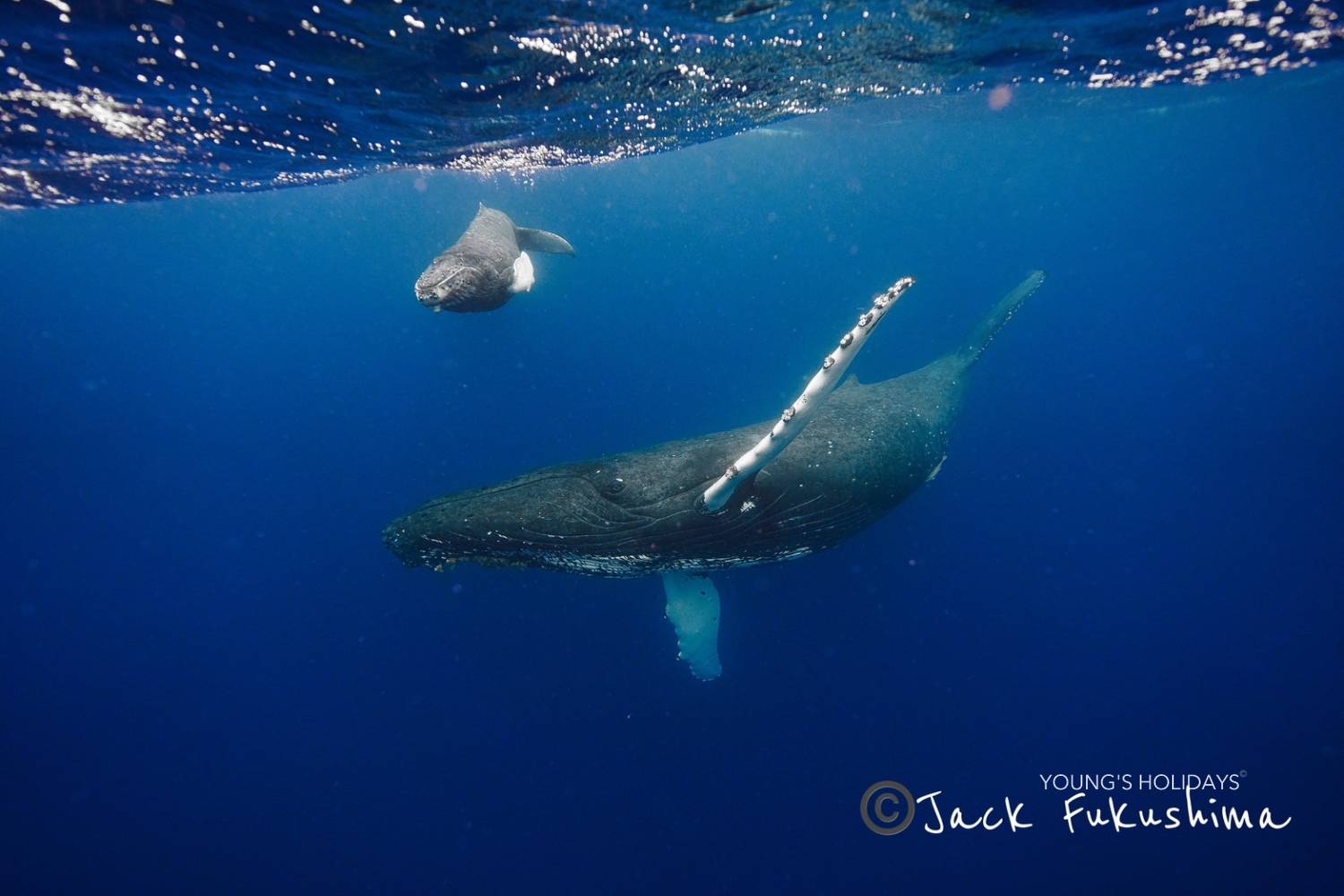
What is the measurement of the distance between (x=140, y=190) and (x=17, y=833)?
19.2 meters

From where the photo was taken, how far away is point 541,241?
1318cm

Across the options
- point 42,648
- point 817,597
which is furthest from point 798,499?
point 42,648

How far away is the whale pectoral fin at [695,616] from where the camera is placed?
8469 millimetres

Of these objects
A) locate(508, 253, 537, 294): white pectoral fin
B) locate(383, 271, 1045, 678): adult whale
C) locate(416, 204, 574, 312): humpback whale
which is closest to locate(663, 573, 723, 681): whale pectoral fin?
locate(383, 271, 1045, 678): adult whale

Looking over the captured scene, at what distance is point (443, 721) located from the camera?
12.2m

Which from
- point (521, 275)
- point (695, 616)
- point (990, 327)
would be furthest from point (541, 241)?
point (990, 327)

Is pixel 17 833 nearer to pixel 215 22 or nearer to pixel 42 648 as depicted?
pixel 42 648

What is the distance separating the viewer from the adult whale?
6496 millimetres

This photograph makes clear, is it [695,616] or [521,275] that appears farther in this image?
[521,275]

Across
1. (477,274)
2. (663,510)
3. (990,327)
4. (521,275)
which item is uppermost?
(477,274)

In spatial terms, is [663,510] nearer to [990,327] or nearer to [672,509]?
[672,509]

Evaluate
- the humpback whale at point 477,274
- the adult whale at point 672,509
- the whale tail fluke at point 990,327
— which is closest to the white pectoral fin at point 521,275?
the humpback whale at point 477,274

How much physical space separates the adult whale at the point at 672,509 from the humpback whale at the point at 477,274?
2349 millimetres

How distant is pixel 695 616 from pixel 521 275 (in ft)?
20.6
